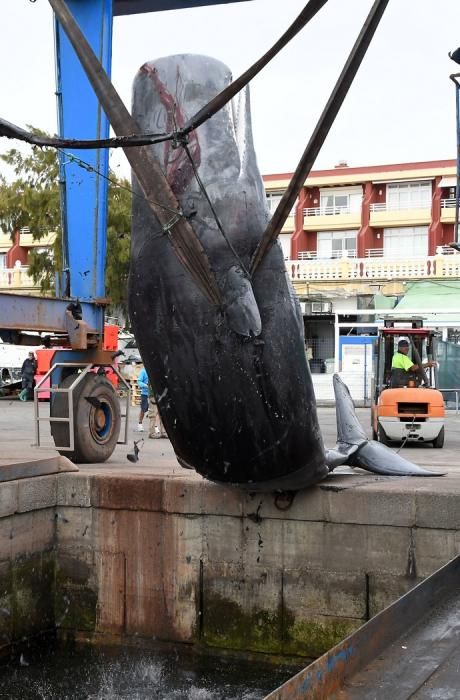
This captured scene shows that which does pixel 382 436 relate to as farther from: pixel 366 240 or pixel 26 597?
pixel 366 240

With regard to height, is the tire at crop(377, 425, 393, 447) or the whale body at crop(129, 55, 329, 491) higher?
the whale body at crop(129, 55, 329, 491)

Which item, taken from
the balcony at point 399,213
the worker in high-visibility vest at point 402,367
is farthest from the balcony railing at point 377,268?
the worker in high-visibility vest at point 402,367

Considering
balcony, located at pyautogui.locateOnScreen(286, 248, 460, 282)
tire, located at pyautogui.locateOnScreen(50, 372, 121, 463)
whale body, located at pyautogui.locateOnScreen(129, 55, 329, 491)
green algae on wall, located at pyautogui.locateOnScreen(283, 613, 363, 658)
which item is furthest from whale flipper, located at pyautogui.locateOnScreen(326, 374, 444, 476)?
balcony, located at pyautogui.locateOnScreen(286, 248, 460, 282)

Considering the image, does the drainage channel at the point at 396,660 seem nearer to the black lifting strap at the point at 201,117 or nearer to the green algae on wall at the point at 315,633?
the black lifting strap at the point at 201,117

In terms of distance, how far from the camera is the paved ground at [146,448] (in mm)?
10508

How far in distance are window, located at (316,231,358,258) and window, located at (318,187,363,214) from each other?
1.05 meters

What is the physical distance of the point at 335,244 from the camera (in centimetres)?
4578

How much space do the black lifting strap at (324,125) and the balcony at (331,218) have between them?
39418mm

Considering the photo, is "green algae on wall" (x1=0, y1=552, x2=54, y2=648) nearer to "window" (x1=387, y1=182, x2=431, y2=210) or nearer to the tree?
the tree

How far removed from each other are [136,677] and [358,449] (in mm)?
2752

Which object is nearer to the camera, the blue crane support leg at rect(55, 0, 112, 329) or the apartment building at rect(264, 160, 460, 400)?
the blue crane support leg at rect(55, 0, 112, 329)

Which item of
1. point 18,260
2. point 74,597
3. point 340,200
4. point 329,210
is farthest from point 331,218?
point 74,597

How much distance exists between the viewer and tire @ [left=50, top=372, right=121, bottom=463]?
11383 millimetres

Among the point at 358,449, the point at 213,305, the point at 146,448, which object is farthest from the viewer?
the point at 146,448
